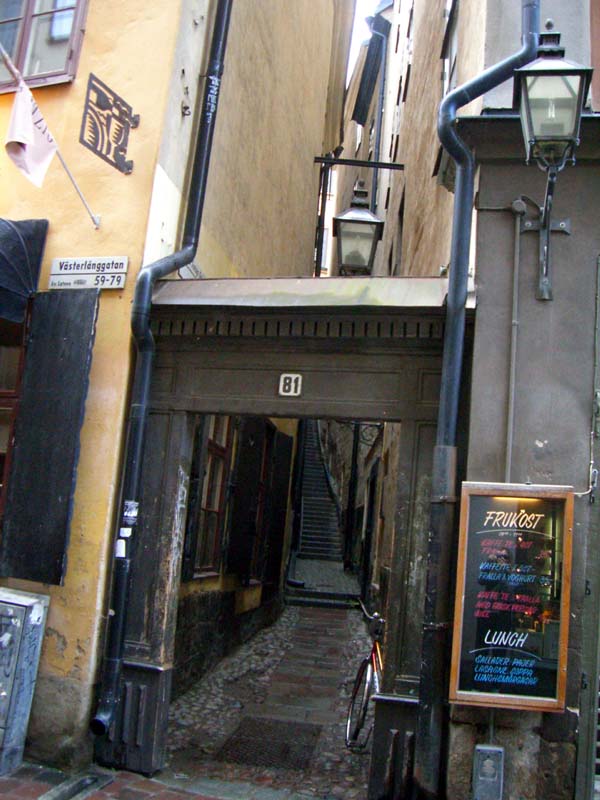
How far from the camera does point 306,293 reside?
581 centimetres

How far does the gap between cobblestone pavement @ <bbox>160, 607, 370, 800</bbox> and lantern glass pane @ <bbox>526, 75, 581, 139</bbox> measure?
4.64m

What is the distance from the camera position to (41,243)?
6.27m

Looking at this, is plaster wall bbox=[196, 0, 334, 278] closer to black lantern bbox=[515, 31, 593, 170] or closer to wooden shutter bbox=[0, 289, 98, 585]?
wooden shutter bbox=[0, 289, 98, 585]

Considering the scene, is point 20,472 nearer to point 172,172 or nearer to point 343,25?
point 172,172

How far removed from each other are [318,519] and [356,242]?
12217mm

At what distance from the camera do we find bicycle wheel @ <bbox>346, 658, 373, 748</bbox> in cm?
636

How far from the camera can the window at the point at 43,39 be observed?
6.60 m

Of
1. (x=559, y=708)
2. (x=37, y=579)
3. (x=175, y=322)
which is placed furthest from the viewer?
(x=175, y=322)

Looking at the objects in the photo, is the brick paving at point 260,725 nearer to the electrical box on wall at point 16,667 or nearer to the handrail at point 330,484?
the electrical box on wall at point 16,667

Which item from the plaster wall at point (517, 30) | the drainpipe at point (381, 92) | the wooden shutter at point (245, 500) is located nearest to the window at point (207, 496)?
the wooden shutter at point (245, 500)

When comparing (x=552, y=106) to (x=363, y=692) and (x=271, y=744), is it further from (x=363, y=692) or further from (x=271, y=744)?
(x=271, y=744)

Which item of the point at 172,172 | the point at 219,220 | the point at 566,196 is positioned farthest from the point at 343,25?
the point at 566,196

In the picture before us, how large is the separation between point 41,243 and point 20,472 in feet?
6.07

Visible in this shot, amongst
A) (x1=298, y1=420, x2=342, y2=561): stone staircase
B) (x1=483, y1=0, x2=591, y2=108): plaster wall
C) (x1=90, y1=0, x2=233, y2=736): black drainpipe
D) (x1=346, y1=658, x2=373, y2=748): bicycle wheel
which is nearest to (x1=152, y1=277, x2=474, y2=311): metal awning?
(x1=90, y1=0, x2=233, y2=736): black drainpipe
